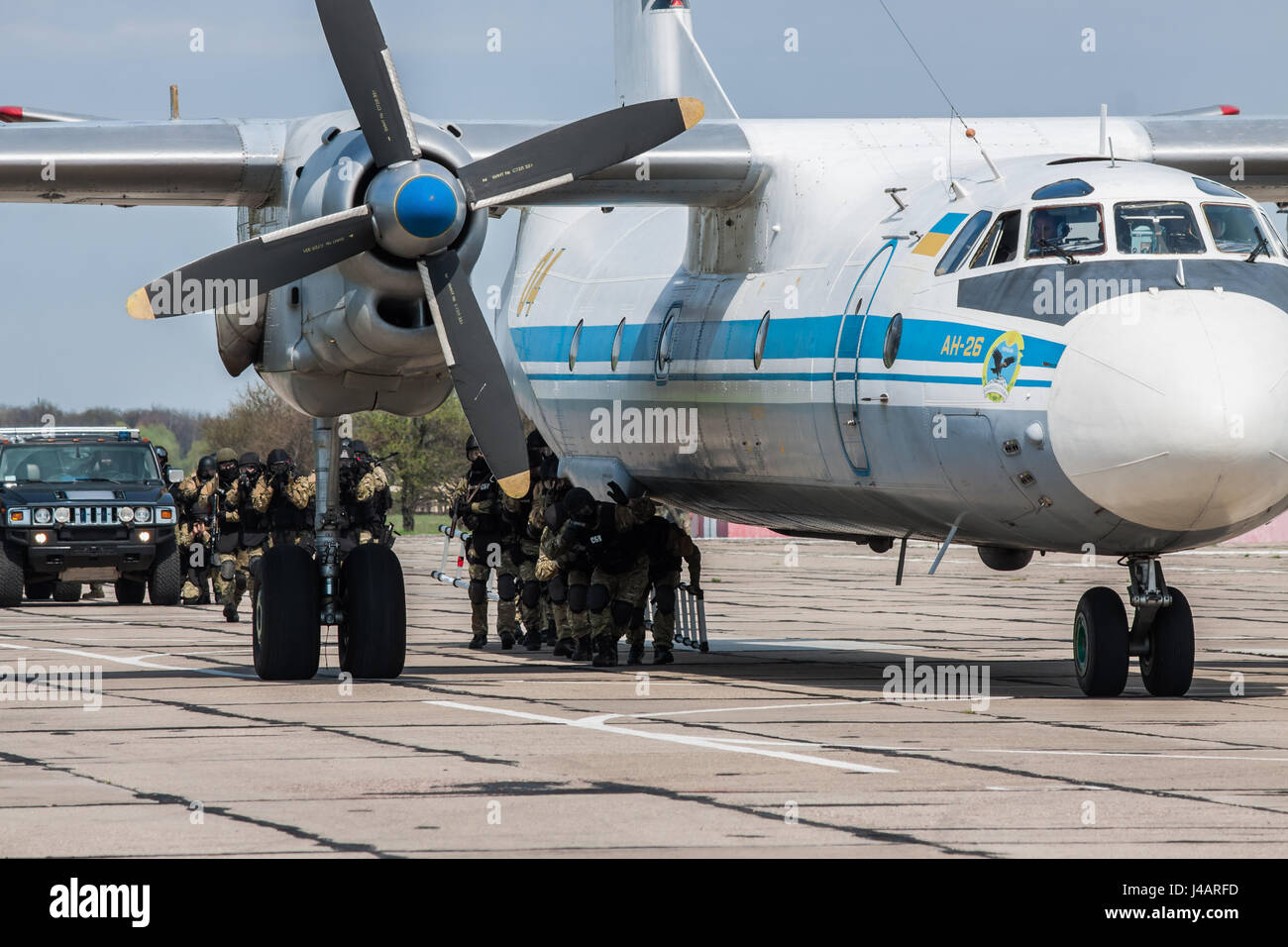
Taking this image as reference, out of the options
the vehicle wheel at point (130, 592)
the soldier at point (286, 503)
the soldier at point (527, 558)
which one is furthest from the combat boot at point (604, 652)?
the vehicle wheel at point (130, 592)

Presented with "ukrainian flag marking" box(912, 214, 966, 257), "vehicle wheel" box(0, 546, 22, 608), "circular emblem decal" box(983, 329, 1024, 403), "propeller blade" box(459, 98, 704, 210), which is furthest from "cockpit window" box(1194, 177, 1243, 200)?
"vehicle wheel" box(0, 546, 22, 608)

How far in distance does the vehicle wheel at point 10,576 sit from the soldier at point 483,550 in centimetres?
924

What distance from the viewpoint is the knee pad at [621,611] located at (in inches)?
614

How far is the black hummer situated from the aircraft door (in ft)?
47.0

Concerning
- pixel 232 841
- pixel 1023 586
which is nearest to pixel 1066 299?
pixel 232 841

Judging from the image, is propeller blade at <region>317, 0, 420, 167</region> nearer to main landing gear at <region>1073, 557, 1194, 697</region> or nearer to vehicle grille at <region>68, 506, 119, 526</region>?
main landing gear at <region>1073, 557, 1194, 697</region>

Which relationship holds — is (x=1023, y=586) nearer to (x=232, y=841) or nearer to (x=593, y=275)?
(x=593, y=275)

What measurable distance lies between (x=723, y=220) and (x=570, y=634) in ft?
12.5

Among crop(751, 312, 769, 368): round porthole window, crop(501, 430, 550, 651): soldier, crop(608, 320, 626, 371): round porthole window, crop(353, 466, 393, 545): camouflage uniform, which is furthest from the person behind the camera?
crop(353, 466, 393, 545): camouflage uniform

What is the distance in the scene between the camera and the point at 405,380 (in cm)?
1400

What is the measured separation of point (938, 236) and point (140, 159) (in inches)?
225

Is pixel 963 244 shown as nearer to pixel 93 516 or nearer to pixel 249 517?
pixel 249 517

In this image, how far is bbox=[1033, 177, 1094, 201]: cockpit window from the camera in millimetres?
11995
